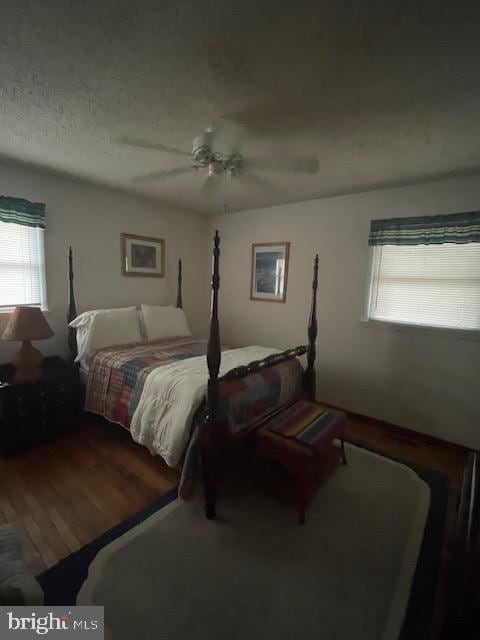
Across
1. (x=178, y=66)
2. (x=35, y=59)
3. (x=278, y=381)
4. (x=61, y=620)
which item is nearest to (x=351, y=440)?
(x=278, y=381)

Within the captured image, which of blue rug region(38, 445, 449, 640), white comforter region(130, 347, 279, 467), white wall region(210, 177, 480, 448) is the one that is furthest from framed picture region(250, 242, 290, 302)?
blue rug region(38, 445, 449, 640)

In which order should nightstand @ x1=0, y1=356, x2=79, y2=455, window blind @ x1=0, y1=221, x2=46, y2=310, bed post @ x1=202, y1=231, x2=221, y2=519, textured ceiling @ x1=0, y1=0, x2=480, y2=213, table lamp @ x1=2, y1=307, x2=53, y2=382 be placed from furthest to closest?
window blind @ x1=0, y1=221, x2=46, y2=310, table lamp @ x1=2, y1=307, x2=53, y2=382, nightstand @ x1=0, y1=356, x2=79, y2=455, bed post @ x1=202, y1=231, x2=221, y2=519, textured ceiling @ x1=0, y1=0, x2=480, y2=213

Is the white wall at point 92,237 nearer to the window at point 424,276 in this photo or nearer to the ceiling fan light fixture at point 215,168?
the ceiling fan light fixture at point 215,168

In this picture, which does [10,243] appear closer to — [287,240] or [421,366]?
[287,240]

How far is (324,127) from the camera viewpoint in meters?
1.77

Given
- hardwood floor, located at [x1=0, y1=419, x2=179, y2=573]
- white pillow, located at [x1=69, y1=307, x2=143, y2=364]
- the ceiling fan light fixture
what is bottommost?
hardwood floor, located at [x1=0, y1=419, x2=179, y2=573]

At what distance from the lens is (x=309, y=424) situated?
6.47ft

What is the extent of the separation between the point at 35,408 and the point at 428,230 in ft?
12.4

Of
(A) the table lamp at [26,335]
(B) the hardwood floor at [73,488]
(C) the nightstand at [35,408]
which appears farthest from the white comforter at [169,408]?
(A) the table lamp at [26,335]

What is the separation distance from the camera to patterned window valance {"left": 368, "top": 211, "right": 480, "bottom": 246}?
241 cm

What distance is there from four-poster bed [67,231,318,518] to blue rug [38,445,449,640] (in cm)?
46

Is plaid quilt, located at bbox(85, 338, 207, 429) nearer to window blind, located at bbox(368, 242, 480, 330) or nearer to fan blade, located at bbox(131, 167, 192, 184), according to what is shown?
fan blade, located at bbox(131, 167, 192, 184)

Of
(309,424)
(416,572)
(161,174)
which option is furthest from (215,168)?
(416,572)

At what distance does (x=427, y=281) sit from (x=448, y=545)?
80.9 inches
